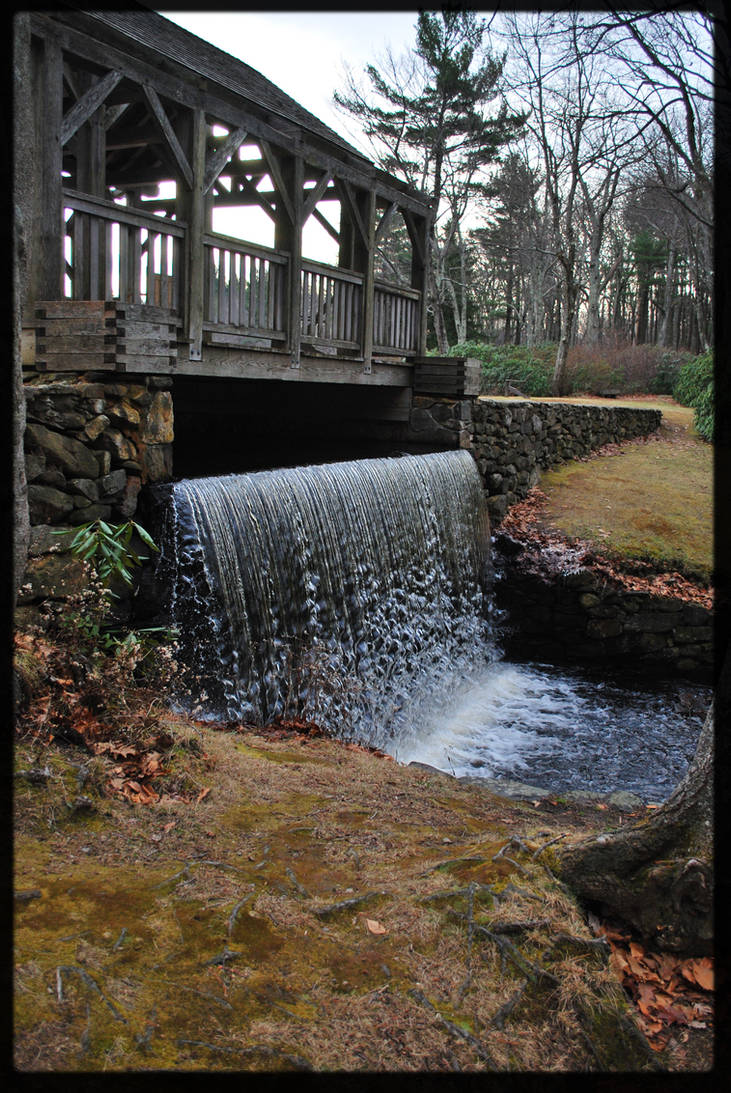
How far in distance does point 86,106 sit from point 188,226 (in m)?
1.47

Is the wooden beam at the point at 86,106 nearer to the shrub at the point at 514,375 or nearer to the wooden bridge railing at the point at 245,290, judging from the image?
the wooden bridge railing at the point at 245,290

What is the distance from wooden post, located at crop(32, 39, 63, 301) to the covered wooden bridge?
0.01 meters

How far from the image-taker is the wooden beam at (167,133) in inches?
281

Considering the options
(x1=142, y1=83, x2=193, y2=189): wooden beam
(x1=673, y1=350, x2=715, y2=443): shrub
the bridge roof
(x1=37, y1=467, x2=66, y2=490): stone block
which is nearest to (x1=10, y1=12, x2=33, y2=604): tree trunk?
(x1=37, y1=467, x2=66, y2=490): stone block

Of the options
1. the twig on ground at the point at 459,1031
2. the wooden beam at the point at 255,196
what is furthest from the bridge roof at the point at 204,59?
the twig on ground at the point at 459,1031

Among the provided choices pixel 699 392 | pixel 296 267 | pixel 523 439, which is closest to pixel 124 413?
pixel 296 267

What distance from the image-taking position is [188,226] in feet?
25.5

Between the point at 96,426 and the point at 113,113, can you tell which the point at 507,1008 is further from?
the point at 113,113

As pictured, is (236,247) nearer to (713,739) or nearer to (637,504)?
(713,739)

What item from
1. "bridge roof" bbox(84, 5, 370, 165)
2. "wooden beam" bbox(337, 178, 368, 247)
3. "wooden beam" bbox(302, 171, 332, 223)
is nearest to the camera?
"bridge roof" bbox(84, 5, 370, 165)

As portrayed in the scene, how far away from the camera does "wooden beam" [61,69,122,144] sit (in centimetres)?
630

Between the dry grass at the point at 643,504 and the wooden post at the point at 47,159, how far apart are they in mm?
8405

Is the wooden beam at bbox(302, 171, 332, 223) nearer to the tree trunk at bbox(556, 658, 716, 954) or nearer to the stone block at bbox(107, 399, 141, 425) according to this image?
the stone block at bbox(107, 399, 141, 425)
